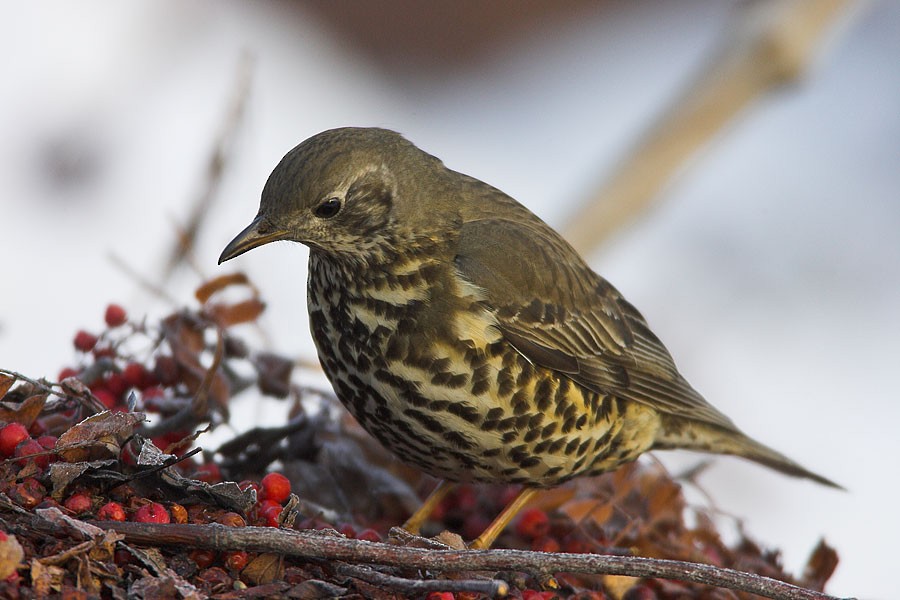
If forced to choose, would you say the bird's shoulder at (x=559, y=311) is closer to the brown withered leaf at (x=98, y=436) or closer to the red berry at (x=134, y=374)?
the red berry at (x=134, y=374)

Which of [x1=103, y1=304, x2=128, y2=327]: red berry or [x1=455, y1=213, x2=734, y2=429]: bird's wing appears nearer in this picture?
[x1=103, y1=304, x2=128, y2=327]: red berry

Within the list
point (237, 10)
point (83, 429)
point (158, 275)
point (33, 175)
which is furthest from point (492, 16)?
point (83, 429)

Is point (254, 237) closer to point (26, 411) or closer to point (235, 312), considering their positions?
A: point (235, 312)

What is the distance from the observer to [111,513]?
84.9 inches

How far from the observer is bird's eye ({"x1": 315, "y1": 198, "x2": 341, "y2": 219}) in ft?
10.2

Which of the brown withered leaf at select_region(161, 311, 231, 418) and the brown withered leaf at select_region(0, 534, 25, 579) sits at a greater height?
the brown withered leaf at select_region(161, 311, 231, 418)

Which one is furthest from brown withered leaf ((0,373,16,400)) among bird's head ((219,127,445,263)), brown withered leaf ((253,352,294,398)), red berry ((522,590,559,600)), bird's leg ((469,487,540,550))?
bird's leg ((469,487,540,550))

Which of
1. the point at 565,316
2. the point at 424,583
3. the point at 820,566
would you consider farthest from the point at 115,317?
the point at 820,566

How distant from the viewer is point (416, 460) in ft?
10.8

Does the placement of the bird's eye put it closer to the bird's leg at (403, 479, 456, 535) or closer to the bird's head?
the bird's head

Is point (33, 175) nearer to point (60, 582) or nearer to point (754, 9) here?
point (754, 9)

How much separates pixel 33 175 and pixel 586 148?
3891mm

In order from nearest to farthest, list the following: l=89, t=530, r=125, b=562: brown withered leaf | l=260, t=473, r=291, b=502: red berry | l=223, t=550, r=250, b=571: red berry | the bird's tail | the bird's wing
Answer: l=89, t=530, r=125, b=562: brown withered leaf < l=223, t=550, r=250, b=571: red berry < l=260, t=473, r=291, b=502: red berry < the bird's wing < the bird's tail

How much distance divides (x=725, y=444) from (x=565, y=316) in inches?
33.7
